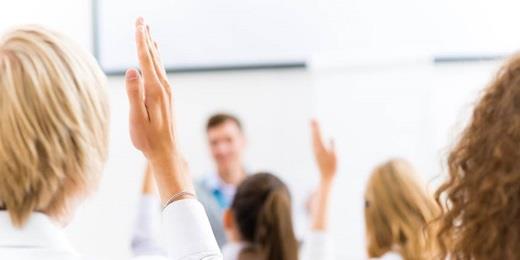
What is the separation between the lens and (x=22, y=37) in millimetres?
1215

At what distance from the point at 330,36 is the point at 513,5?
3.17 feet

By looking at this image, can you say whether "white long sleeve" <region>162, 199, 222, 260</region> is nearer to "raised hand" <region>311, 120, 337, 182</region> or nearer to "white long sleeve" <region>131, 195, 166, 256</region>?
"white long sleeve" <region>131, 195, 166, 256</region>

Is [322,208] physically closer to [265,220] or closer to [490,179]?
[265,220]

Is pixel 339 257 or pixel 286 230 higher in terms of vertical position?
pixel 286 230

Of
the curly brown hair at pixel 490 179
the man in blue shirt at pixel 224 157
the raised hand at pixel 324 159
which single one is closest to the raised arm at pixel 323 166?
the raised hand at pixel 324 159

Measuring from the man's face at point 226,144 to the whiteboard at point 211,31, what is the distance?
1.23 feet

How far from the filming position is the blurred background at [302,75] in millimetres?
4508

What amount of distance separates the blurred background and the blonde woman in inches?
126

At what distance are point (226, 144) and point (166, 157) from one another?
3.34m

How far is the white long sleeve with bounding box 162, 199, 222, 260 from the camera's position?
1.20 meters

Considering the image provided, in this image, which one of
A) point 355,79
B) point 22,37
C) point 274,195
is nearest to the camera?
point 22,37

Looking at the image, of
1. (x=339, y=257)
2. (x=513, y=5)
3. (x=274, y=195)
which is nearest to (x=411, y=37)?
(x=513, y=5)

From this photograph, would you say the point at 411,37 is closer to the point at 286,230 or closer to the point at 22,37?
the point at 286,230

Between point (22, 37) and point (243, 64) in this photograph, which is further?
point (243, 64)
